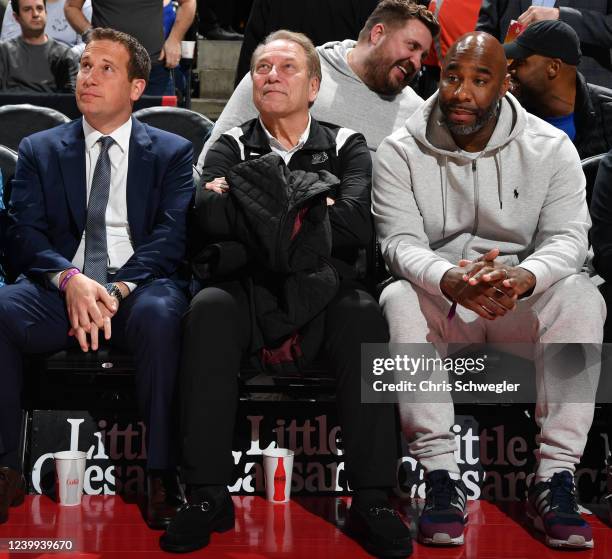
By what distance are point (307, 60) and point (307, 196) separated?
0.68m

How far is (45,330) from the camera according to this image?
2.93 m

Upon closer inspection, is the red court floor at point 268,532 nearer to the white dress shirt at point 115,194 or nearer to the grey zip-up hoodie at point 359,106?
the white dress shirt at point 115,194

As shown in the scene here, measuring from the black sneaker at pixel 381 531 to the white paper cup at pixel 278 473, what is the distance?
0.97 ft

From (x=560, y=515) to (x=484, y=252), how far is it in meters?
0.89

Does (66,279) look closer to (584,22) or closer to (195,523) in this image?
(195,523)

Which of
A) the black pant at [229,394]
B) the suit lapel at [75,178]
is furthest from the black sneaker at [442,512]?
the suit lapel at [75,178]

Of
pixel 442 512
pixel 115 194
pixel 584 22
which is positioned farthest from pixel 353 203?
pixel 584 22

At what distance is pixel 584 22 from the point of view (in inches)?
187

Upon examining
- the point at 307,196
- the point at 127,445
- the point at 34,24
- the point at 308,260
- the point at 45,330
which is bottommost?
the point at 127,445

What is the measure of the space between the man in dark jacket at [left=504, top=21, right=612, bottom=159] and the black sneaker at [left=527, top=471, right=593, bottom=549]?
1619 mm

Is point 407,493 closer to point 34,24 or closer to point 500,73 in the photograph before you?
point 500,73

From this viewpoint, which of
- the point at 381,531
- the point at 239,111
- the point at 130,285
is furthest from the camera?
the point at 239,111

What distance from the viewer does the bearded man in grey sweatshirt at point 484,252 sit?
2.79 m

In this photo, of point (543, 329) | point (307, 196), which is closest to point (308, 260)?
point (307, 196)
